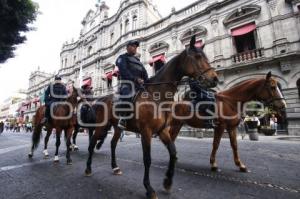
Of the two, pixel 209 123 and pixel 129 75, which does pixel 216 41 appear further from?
pixel 129 75

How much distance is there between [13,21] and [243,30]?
15832 mm

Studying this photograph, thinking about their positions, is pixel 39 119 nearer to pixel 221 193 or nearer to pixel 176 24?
pixel 221 193

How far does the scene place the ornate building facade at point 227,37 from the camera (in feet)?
41.6

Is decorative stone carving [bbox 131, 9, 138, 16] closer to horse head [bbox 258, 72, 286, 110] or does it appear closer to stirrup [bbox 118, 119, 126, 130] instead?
horse head [bbox 258, 72, 286, 110]

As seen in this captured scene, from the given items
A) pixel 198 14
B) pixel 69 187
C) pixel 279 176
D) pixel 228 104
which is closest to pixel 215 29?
pixel 198 14

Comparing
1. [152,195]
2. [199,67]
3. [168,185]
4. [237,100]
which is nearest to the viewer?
[152,195]

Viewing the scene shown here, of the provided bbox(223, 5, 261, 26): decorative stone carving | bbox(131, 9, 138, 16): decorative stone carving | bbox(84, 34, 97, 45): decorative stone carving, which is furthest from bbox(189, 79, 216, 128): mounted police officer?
bbox(84, 34, 97, 45): decorative stone carving

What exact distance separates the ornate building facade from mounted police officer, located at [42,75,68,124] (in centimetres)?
1304

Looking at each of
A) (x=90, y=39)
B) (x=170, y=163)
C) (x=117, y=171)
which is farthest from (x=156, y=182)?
(x=90, y=39)

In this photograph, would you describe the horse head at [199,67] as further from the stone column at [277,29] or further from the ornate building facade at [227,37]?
the stone column at [277,29]

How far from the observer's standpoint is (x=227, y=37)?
15703mm

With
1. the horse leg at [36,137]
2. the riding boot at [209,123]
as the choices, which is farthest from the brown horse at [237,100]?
the horse leg at [36,137]

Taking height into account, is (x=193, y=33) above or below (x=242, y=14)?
below

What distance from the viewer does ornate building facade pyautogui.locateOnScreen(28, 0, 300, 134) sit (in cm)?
1267
